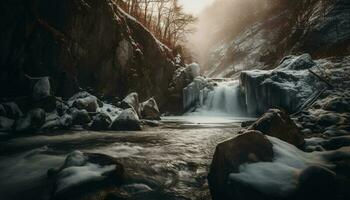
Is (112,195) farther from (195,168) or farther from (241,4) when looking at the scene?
(241,4)

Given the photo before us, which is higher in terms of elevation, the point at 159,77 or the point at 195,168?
the point at 159,77

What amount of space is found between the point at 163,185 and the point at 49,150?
15.5 ft

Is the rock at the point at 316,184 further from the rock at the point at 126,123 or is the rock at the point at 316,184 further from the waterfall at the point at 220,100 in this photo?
the waterfall at the point at 220,100

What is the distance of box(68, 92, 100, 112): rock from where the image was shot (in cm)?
1625

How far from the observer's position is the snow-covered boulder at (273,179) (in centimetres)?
441

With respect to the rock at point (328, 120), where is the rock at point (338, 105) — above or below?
above

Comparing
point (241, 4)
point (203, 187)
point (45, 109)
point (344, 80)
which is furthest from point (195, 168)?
point (241, 4)

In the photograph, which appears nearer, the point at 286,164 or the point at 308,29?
the point at 286,164

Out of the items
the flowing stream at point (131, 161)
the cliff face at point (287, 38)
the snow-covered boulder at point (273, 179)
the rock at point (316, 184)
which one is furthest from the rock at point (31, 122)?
the cliff face at point (287, 38)

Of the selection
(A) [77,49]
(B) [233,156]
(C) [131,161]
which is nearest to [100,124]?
(A) [77,49]

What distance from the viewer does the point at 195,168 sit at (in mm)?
6555

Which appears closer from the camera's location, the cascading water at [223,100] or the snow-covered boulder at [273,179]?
the snow-covered boulder at [273,179]

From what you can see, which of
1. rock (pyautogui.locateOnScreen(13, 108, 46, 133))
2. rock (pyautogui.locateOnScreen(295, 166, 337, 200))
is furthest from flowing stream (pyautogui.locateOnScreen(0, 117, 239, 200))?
rock (pyautogui.locateOnScreen(13, 108, 46, 133))

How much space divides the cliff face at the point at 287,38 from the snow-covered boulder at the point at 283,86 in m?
5.81
